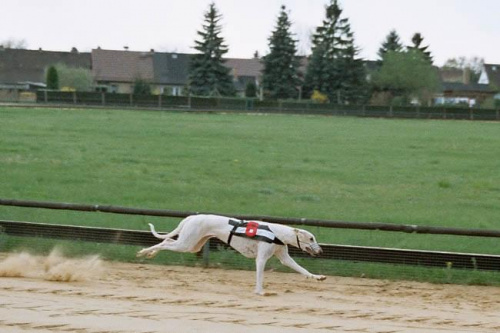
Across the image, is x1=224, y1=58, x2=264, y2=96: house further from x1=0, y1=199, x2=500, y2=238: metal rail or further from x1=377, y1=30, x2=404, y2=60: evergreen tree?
x1=0, y1=199, x2=500, y2=238: metal rail

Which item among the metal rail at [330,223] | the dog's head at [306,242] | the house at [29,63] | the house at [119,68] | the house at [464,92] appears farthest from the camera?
the house at [464,92]

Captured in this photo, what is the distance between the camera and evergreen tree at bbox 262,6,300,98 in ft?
251

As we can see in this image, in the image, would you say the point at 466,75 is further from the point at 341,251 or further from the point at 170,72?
the point at 341,251

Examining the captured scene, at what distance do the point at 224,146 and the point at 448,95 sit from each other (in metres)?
77.7

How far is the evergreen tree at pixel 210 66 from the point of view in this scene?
74000 mm

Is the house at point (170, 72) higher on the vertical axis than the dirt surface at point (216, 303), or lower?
higher

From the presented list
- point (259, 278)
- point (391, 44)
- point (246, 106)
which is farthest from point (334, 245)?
point (391, 44)

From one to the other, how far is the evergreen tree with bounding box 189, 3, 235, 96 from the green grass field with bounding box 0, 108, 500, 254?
34792 millimetres

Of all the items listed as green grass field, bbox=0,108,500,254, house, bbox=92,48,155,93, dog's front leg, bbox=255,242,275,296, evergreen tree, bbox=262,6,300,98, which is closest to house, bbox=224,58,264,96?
house, bbox=92,48,155,93

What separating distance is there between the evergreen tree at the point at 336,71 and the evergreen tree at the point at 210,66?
28.0 feet

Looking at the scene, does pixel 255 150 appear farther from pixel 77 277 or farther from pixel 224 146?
pixel 77 277

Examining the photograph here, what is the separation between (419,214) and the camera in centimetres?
1612

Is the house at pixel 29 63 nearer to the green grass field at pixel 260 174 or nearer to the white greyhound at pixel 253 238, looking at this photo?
the green grass field at pixel 260 174

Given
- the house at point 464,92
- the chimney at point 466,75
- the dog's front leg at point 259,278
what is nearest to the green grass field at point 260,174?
the dog's front leg at point 259,278
